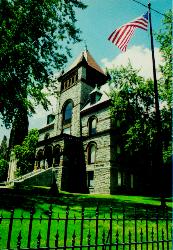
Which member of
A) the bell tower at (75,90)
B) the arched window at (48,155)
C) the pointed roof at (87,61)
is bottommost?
the arched window at (48,155)

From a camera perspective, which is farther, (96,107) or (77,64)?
(77,64)

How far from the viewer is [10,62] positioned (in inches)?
700

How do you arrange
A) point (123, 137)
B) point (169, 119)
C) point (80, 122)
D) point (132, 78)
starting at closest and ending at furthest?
point (169, 119) < point (132, 78) < point (123, 137) < point (80, 122)

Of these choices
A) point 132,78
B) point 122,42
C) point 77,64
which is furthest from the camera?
point 77,64

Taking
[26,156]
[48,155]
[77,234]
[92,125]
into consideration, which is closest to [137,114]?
[92,125]

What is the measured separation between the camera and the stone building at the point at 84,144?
29.9 m

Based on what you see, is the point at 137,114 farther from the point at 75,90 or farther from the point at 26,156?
the point at 26,156

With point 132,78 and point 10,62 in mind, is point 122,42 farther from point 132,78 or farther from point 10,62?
point 132,78

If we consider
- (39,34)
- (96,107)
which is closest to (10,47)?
(39,34)

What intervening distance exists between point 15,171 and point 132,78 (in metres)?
30.3

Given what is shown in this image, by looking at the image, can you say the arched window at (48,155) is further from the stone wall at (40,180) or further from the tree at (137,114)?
the tree at (137,114)

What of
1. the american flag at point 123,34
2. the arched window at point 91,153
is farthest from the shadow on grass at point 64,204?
the arched window at point 91,153

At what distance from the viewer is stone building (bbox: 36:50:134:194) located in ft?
98.2

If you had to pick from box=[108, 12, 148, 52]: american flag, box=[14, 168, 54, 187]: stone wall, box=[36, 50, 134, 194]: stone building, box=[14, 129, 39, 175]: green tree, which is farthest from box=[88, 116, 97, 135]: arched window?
box=[108, 12, 148, 52]: american flag
